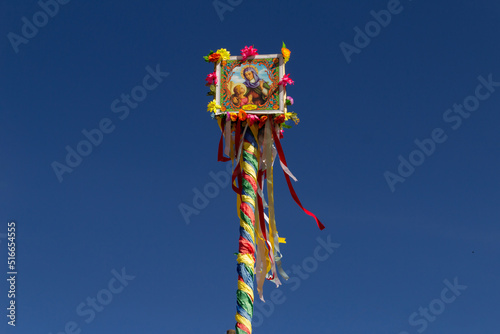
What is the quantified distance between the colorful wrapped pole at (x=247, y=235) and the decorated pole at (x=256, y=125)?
0.7 inches

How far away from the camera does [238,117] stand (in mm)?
13594

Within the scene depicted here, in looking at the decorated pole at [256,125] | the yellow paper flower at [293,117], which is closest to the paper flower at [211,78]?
the decorated pole at [256,125]

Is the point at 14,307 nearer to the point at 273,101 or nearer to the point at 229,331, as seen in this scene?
the point at 229,331

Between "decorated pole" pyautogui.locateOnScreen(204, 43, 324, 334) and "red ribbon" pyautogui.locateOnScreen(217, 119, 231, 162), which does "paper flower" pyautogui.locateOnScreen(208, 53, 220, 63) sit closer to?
"decorated pole" pyautogui.locateOnScreen(204, 43, 324, 334)

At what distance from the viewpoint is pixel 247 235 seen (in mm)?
12859

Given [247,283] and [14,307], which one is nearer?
[247,283]

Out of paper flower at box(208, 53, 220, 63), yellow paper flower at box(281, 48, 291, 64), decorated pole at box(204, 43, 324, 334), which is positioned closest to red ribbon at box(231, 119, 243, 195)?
decorated pole at box(204, 43, 324, 334)

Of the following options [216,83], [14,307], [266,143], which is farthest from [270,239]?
[14,307]

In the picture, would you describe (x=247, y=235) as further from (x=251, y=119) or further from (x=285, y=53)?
(x=285, y=53)

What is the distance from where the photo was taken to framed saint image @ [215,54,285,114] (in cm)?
1362

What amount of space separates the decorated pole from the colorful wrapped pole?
0.06ft

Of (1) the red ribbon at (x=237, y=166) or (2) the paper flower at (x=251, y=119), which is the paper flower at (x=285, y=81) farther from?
(1) the red ribbon at (x=237, y=166)

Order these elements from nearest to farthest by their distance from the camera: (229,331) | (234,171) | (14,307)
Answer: (229,331)
(234,171)
(14,307)

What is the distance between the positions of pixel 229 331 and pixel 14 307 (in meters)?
5.40
